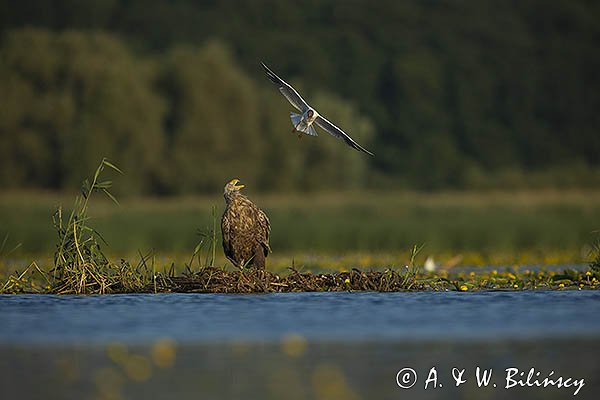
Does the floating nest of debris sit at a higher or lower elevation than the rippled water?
higher

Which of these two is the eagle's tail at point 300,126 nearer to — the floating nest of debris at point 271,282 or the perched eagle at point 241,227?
the perched eagle at point 241,227

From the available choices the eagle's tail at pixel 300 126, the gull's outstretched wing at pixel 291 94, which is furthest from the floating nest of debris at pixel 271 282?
the gull's outstretched wing at pixel 291 94

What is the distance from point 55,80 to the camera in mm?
60750

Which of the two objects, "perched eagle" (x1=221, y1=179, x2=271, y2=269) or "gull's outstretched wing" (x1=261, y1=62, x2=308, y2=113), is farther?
"gull's outstretched wing" (x1=261, y1=62, x2=308, y2=113)

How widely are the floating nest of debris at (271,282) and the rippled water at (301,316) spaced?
1.29ft

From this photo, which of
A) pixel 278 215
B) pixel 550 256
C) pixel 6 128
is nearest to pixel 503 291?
pixel 550 256

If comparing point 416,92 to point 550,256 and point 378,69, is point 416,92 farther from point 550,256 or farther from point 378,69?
point 550,256

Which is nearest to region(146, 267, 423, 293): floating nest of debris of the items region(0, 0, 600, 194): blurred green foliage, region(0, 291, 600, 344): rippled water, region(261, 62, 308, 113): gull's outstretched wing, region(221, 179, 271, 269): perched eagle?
region(0, 291, 600, 344): rippled water

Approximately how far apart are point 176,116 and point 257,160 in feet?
15.7

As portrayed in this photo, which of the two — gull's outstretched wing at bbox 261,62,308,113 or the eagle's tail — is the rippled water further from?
gull's outstretched wing at bbox 261,62,308,113

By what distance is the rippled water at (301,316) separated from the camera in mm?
11422

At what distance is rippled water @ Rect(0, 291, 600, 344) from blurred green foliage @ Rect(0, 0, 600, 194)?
139 ft

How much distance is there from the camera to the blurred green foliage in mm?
58844

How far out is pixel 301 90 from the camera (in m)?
71.9
